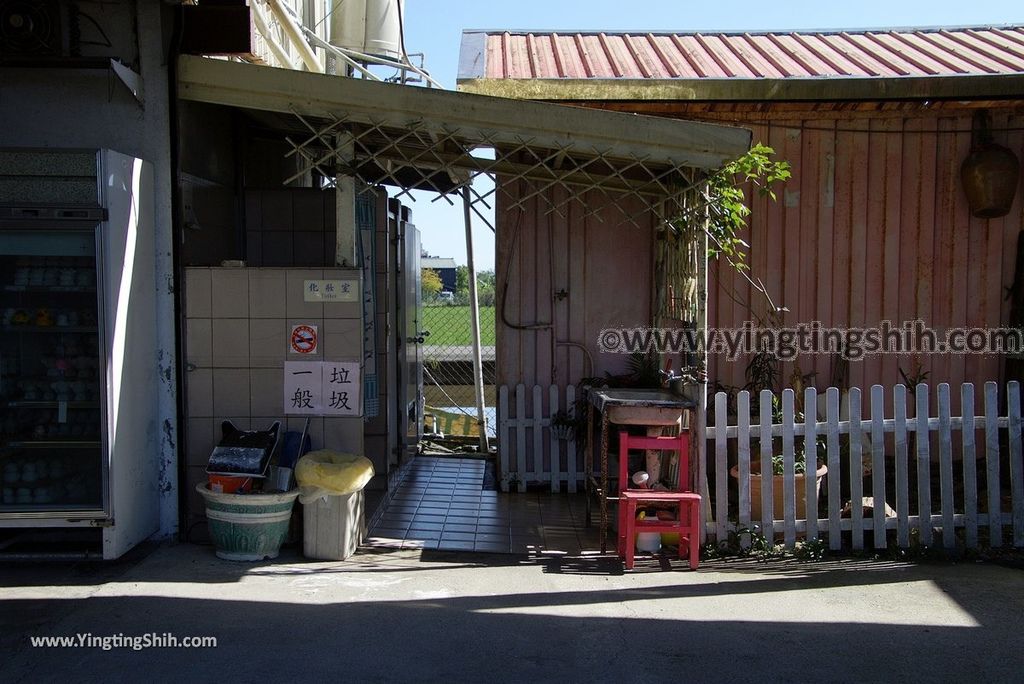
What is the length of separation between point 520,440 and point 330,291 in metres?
2.53

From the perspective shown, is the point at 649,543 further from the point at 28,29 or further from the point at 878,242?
the point at 28,29

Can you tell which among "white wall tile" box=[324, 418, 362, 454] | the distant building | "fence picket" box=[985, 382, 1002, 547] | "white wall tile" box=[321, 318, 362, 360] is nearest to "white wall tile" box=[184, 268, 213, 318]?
"white wall tile" box=[321, 318, 362, 360]

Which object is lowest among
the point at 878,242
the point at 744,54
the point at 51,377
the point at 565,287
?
the point at 51,377

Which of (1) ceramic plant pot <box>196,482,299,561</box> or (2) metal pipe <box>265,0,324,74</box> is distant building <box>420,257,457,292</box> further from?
(1) ceramic plant pot <box>196,482,299,561</box>

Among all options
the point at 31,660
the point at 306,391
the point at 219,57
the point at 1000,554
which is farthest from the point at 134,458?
the point at 1000,554

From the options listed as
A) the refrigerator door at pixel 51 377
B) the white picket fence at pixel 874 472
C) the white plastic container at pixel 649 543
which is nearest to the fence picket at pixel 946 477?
the white picket fence at pixel 874 472

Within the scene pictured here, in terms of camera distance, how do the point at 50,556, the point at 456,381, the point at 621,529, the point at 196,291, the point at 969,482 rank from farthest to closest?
the point at 456,381 → the point at 969,482 → the point at 196,291 → the point at 621,529 → the point at 50,556

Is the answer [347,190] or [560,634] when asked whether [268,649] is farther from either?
[347,190]

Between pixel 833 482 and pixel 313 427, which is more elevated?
Result: pixel 313 427

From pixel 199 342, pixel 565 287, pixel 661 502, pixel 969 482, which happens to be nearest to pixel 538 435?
pixel 565 287

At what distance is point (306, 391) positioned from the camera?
6109 millimetres

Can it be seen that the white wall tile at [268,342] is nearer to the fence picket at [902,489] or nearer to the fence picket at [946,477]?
the fence picket at [902,489]

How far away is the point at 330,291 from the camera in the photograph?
6.09 m

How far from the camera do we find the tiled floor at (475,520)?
634 cm
